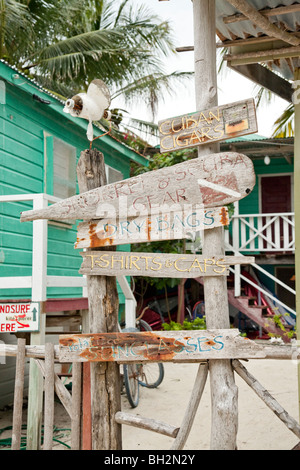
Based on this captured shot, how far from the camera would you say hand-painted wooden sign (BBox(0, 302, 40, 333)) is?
5.16 m

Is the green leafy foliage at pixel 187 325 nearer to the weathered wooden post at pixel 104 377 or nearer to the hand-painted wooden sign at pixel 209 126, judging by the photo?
the weathered wooden post at pixel 104 377

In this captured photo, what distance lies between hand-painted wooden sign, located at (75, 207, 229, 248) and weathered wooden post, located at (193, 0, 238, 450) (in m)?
0.09

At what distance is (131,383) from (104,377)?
11.7 ft

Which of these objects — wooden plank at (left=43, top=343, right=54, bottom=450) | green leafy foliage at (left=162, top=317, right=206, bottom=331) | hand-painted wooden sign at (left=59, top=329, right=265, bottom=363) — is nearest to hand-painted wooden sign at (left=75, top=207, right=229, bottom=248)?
hand-painted wooden sign at (left=59, top=329, right=265, bottom=363)

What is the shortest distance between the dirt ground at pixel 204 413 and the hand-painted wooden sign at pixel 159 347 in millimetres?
2294

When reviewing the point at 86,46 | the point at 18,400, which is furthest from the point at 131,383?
the point at 86,46

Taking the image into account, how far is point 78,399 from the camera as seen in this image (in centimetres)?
373

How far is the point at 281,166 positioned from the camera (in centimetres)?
1467

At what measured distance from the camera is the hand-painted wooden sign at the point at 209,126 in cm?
329

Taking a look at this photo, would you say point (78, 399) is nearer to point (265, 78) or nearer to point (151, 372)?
point (265, 78)

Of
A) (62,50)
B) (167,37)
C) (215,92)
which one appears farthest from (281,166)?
(215,92)
